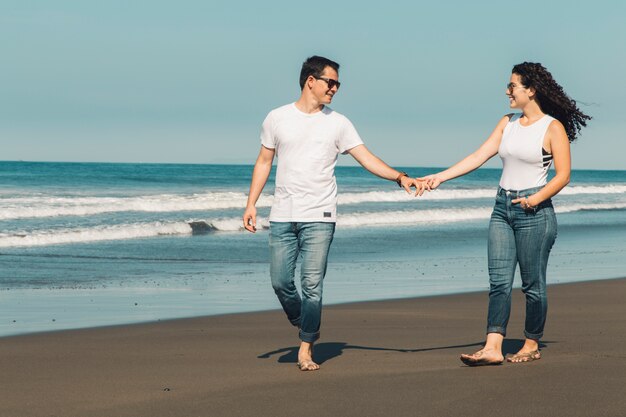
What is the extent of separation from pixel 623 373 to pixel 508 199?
120 cm

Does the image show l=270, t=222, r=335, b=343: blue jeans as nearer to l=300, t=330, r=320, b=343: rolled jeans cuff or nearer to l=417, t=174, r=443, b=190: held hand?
l=300, t=330, r=320, b=343: rolled jeans cuff

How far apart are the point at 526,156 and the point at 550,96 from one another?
41 centimetres

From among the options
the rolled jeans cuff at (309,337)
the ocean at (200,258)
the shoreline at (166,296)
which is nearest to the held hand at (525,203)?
the rolled jeans cuff at (309,337)

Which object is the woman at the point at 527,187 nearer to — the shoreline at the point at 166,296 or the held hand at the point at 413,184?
the held hand at the point at 413,184

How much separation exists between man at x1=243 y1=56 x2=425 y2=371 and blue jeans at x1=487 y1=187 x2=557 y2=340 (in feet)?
2.37

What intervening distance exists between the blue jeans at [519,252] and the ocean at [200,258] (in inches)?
135

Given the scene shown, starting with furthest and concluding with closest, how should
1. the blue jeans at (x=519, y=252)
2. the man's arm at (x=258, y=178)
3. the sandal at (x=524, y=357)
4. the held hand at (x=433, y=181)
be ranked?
the held hand at (x=433, y=181) → the man's arm at (x=258, y=178) → the sandal at (x=524, y=357) → the blue jeans at (x=519, y=252)

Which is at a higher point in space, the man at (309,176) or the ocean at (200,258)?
the man at (309,176)

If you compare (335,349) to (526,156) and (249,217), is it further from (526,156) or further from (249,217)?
(526,156)

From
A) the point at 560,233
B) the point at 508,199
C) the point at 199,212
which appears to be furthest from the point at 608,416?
the point at 199,212

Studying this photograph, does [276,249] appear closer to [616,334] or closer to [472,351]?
[472,351]

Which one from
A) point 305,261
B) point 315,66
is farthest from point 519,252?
point 315,66

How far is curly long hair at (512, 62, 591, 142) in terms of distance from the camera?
18.6ft

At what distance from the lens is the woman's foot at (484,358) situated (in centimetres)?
554
